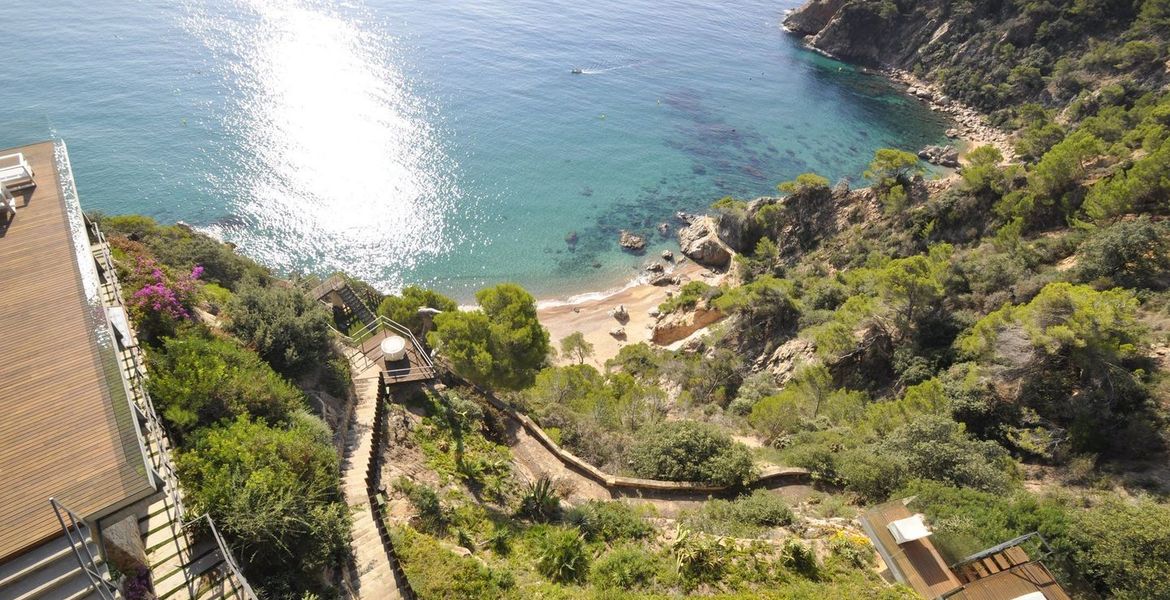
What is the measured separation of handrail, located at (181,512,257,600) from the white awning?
51.5ft

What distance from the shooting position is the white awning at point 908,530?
561 inches

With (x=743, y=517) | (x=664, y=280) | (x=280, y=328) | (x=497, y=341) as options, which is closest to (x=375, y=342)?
(x=497, y=341)

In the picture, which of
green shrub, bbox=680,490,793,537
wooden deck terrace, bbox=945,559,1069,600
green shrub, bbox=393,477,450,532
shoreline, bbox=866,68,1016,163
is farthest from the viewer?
shoreline, bbox=866,68,1016,163

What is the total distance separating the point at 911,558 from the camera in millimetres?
14477

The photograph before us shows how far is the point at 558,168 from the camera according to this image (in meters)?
64.6

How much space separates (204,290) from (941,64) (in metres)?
110

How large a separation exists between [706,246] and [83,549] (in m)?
51.4

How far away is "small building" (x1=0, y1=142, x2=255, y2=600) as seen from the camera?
9414 millimetres

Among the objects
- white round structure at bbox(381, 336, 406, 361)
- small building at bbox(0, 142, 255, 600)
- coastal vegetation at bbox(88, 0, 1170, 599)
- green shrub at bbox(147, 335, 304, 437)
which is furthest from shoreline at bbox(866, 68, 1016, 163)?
small building at bbox(0, 142, 255, 600)

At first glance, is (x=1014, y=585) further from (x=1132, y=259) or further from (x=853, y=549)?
(x=1132, y=259)

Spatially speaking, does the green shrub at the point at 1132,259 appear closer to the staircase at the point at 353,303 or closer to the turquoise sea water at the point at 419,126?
the turquoise sea water at the point at 419,126

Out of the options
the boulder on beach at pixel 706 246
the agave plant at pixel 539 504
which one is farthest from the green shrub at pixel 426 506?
the boulder on beach at pixel 706 246

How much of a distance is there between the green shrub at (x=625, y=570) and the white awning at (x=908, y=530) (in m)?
6.59

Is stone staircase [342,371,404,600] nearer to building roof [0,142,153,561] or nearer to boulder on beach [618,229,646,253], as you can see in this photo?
building roof [0,142,153,561]
